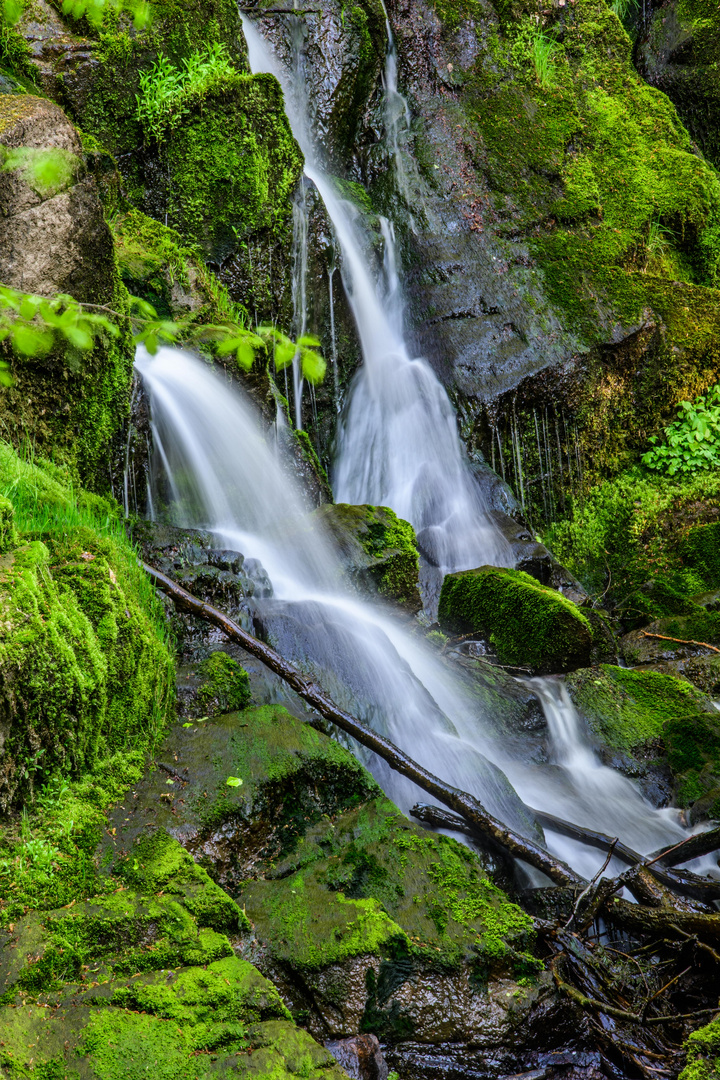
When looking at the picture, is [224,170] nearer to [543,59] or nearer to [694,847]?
[543,59]

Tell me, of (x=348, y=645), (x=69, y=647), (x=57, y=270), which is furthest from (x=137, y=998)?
(x=57, y=270)

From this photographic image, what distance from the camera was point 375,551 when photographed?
21.1ft

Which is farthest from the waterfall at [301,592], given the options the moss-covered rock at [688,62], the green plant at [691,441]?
the moss-covered rock at [688,62]

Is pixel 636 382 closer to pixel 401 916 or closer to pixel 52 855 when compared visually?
pixel 401 916

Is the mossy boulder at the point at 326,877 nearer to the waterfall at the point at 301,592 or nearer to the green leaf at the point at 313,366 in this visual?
the waterfall at the point at 301,592

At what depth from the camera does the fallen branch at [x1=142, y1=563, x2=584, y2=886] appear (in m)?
3.29

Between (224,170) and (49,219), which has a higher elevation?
(224,170)

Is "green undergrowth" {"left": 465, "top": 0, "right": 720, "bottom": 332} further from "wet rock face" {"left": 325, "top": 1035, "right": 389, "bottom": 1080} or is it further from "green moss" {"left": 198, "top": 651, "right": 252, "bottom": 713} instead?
"wet rock face" {"left": 325, "top": 1035, "right": 389, "bottom": 1080}

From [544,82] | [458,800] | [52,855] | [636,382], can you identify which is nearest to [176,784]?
[52,855]

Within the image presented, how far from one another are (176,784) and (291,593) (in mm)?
3009

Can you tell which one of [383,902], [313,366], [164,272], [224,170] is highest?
[224,170]

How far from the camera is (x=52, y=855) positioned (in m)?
2.12

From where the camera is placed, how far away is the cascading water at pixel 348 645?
4.23 metres

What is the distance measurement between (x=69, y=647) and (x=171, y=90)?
25.5 feet
